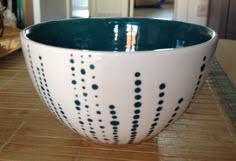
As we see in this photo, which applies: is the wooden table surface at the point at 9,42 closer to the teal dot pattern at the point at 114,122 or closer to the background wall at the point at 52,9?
the teal dot pattern at the point at 114,122

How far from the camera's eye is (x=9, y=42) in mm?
1014

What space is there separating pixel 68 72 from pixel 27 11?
1.55 m

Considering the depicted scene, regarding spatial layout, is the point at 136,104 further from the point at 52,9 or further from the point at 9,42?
the point at 52,9

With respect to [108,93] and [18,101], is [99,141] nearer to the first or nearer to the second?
[108,93]

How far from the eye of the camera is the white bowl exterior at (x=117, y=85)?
1.14 ft

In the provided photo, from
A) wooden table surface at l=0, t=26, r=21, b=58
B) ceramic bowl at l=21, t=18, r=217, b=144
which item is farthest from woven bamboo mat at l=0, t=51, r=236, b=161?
wooden table surface at l=0, t=26, r=21, b=58

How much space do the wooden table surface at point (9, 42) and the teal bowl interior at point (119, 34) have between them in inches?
15.8

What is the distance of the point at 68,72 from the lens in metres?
0.36

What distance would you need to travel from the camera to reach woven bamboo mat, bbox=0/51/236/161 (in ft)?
1.44

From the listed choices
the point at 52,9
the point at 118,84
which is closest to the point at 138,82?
the point at 118,84

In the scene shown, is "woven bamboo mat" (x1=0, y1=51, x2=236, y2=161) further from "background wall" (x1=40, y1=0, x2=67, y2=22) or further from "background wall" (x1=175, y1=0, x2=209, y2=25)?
"background wall" (x1=175, y1=0, x2=209, y2=25)

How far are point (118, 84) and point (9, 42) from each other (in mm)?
733

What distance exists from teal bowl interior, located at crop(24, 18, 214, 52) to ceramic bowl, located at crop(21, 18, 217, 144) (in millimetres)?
66

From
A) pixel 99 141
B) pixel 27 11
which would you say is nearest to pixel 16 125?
pixel 99 141
